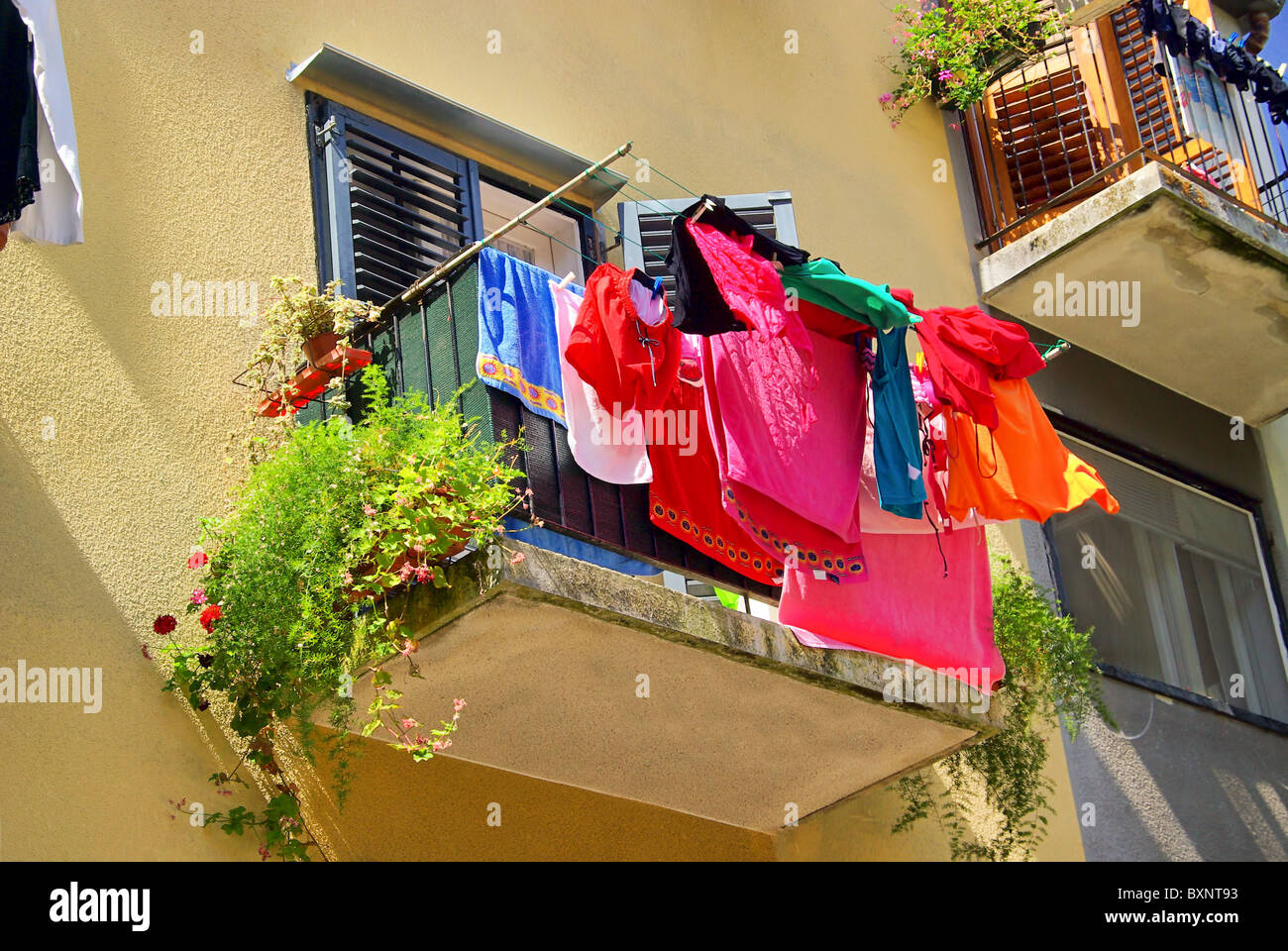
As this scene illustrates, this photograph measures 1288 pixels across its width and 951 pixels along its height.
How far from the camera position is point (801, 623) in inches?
249

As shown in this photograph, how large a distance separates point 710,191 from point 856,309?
257 cm

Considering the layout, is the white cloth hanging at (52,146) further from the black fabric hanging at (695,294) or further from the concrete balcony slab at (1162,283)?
the concrete balcony slab at (1162,283)

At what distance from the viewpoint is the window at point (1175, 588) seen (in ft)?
31.6

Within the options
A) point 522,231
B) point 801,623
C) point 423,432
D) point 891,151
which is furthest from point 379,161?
point 891,151

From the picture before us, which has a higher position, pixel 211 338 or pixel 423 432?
pixel 211 338

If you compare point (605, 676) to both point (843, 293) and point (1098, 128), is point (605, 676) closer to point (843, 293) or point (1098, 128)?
point (843, 293)

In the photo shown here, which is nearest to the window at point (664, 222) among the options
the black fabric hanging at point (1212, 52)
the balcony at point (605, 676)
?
the balcony at point (605, 676)

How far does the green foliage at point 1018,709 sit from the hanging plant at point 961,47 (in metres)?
3.85

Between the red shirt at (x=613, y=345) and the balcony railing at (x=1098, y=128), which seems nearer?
the red shirt at (x=613, y=345)

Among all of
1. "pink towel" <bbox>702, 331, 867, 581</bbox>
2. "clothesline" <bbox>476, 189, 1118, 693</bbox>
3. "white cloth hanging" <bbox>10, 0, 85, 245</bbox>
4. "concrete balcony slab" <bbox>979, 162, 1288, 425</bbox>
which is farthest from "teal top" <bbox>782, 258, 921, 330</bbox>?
"concrete balcony slab" <bbox>979, 162, 1288, 425</bbox>

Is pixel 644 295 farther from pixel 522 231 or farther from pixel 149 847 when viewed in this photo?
pixel 149 847

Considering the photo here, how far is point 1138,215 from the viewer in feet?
29.5

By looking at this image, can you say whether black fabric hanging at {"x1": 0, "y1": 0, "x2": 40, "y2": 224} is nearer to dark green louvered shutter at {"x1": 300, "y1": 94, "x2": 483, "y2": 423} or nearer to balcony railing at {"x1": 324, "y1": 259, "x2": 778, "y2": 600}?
balcony railing at {"x1": 324, "y1": 259, "x2": 778, "y2": 600}

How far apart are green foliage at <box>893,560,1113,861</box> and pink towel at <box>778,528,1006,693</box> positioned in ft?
1.22
